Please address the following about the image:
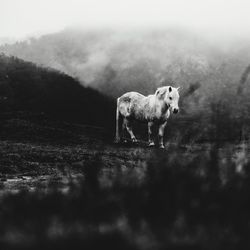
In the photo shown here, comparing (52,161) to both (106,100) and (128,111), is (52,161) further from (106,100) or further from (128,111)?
(106,100)

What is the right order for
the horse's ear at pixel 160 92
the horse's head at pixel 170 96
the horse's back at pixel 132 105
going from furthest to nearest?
the horse's back at pixel 132 105
the horse's ear at pixel 160 92
the horse's head at pixel 170 96

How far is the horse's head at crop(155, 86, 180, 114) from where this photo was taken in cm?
1700

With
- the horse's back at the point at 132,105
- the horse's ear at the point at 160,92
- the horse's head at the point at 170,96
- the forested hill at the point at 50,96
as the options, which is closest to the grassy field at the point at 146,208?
the horse's head at the point at 170,96

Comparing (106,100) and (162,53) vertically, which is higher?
(162,53)

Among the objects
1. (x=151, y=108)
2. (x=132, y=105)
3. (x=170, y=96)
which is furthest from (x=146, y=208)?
(x=132, y=105)

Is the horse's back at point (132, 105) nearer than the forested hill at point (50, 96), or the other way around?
the horse's back at point (132, 105)

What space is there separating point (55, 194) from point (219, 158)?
59 centimetres

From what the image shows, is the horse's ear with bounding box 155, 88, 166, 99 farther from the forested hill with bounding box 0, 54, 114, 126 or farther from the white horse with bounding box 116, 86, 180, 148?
the forested hill with bounding box 0, 54, 114, 126

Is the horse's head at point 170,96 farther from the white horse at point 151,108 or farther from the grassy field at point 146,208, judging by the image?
the grassy field at point 146,208

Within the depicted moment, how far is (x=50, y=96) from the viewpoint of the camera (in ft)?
84.4

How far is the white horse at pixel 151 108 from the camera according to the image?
1742 centimetres

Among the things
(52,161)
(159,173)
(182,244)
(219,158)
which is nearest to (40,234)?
(182,244)

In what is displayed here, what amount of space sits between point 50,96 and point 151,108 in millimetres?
8324

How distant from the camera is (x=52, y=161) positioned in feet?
40.0
